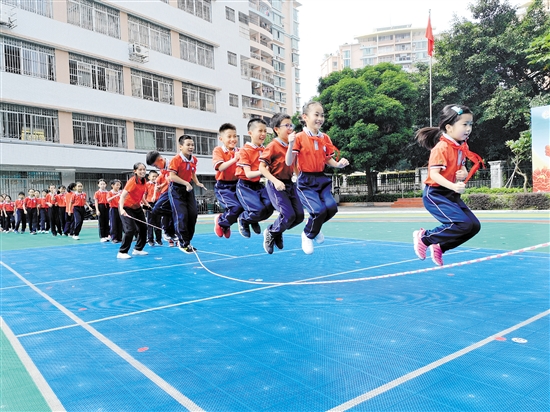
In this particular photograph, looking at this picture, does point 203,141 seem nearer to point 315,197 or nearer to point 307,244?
point 307,244

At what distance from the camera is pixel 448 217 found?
363 centimetres

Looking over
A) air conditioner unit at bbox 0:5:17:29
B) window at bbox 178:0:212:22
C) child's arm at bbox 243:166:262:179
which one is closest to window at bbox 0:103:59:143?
air conditioner unit at bbox 0:5:17:29

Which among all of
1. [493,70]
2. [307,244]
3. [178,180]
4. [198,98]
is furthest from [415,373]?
[198,98]

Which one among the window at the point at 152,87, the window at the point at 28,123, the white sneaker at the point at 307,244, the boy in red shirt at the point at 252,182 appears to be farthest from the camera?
the window at the point at 152,87

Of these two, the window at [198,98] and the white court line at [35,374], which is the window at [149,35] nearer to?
the window at [198,98]

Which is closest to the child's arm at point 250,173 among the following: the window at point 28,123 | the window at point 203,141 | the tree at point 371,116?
the window at point 28,123

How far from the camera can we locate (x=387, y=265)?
6.24 meters

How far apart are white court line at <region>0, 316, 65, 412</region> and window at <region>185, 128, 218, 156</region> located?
2421cm

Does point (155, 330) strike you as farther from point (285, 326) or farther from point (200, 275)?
point (200, 275)

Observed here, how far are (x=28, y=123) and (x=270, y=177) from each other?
18.9 m

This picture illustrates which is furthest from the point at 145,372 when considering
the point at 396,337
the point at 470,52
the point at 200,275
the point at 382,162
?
the point at 470,52

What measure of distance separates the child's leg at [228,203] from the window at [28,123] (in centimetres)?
1725

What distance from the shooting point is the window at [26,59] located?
18.7m

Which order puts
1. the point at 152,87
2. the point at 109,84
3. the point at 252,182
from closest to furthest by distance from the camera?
the point at 252,182 < the point at 109,84 < the point at 152,87
